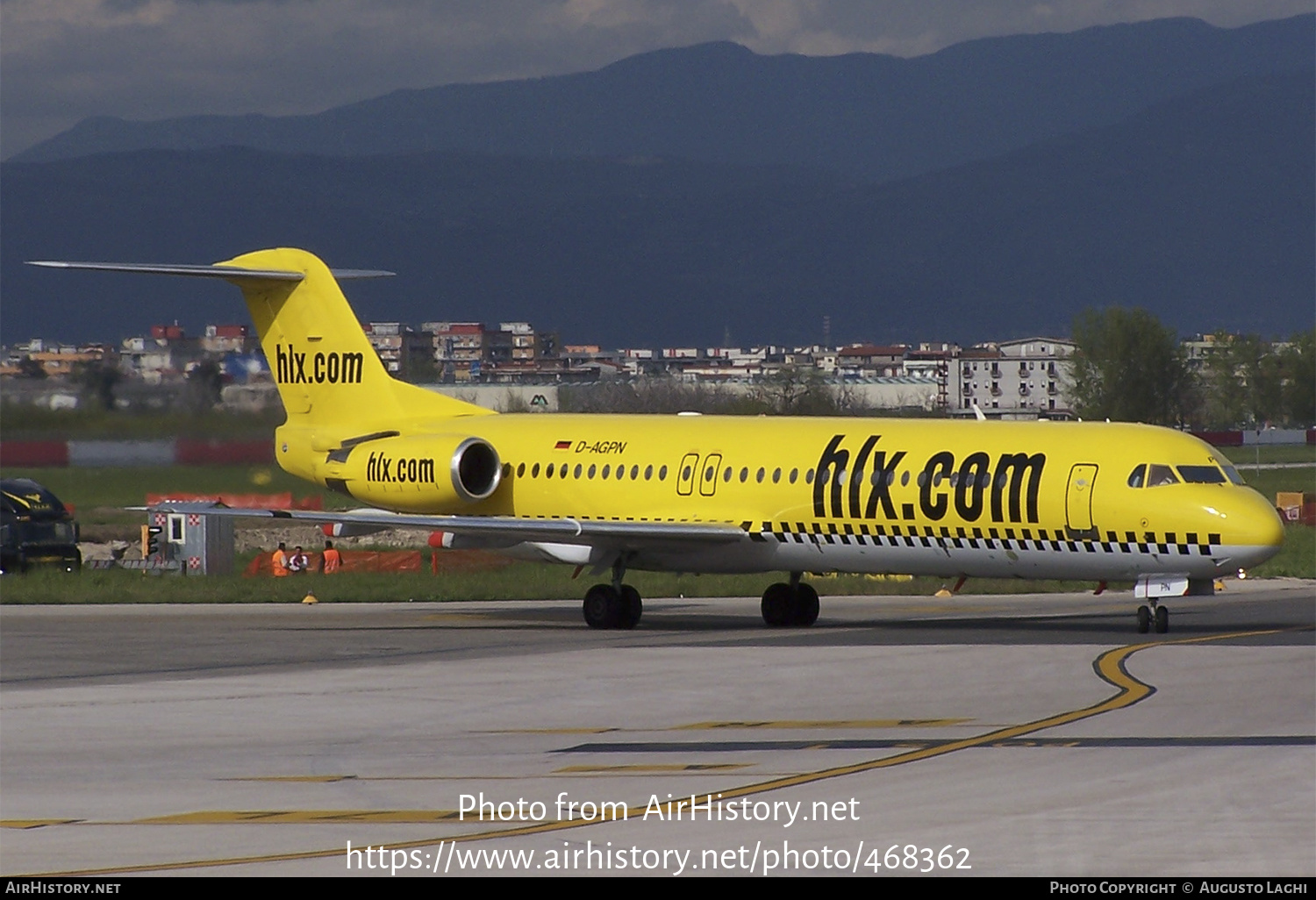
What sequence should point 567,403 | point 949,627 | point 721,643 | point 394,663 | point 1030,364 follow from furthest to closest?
point 1030,364 → point 567,403 → point 949,627 → point 721,643 → point 394,663

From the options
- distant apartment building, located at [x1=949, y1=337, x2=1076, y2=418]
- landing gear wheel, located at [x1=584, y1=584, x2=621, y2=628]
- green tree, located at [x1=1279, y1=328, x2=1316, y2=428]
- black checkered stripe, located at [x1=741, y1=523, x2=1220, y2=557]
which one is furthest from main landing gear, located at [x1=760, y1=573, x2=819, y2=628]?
distant apartment building, located at [x1=949, y1=337, x2=1076, y2=418]

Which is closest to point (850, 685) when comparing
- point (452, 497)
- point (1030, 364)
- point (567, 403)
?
point (452, 497)

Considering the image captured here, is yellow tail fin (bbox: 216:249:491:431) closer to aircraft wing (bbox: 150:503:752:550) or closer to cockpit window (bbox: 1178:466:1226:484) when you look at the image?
aircraft wing (bbox: 150:503:752:550)

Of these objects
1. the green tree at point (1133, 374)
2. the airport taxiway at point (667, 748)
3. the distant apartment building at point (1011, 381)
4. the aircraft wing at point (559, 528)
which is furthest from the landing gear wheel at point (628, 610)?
the distant apartment building at point (1011, 381)

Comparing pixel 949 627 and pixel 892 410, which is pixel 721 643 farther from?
pixel 892 410

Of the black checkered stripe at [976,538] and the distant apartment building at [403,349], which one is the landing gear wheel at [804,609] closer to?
the black checkered stripe at [976,538]

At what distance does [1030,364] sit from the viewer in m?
120

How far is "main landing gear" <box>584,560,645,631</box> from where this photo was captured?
29.6 metres

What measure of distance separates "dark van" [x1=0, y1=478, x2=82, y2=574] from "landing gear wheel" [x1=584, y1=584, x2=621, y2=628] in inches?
674

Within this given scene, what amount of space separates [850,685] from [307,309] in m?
16.3

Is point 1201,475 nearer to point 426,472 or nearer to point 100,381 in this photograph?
point 426,472

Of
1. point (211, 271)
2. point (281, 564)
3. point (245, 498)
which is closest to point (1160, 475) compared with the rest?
point (211, 271)
